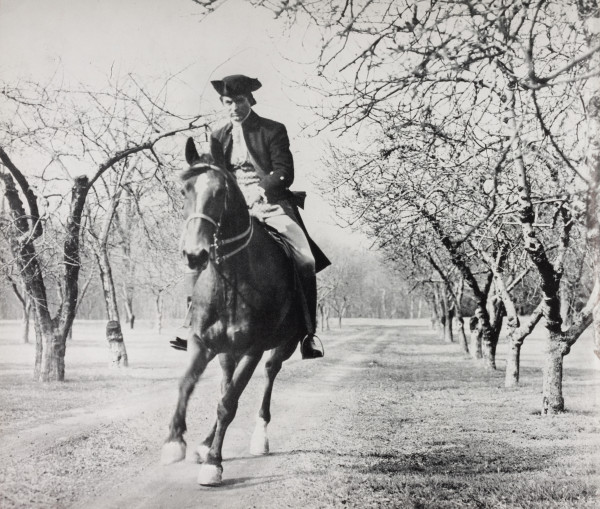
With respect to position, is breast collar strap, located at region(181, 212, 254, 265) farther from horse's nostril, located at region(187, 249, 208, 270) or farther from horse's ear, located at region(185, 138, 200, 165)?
horse's ear, located at region(185, 138, 200, 165)

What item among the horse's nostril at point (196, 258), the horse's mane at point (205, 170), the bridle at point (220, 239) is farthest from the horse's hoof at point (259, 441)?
the horse's mane at point (205, 170)

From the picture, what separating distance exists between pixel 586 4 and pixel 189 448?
5.44m

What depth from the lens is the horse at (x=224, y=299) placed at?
460cm

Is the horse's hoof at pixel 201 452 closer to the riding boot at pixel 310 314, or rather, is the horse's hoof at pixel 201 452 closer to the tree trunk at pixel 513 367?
the riding boot at pixel 310 314

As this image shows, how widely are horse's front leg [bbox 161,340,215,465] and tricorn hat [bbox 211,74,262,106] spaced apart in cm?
234

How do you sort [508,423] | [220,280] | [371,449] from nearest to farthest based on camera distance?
[220,280], [371,449], [508,423]

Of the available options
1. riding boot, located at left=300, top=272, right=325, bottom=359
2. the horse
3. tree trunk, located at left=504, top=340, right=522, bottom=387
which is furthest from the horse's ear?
tree trunk, located at left=504, top=340, right=522, bottom=387

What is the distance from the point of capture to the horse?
4602 mm

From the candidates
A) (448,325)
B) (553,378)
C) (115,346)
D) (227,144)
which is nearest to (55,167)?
(115,346)

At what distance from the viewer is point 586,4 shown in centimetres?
550

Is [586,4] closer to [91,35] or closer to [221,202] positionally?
[221,202]

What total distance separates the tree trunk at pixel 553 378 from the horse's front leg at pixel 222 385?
18.7 feet

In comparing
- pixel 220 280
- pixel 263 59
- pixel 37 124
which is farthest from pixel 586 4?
pixel 37 124

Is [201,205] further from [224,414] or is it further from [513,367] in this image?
[513,367]
